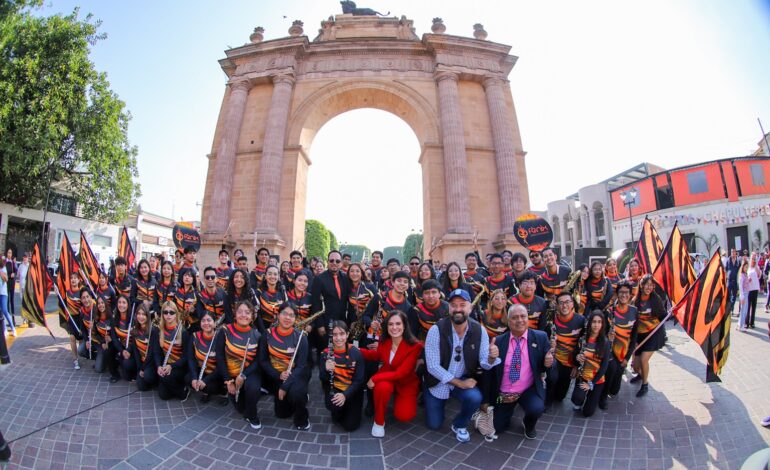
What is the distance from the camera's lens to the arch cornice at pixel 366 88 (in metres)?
19.8

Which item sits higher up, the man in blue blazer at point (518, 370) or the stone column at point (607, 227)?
the stone column at point (607, 227)

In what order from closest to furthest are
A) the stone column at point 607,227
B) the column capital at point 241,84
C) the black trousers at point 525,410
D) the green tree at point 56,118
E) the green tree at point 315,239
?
the black trousers at point 525,410 < the green tree at point 56,118 < the column capital at point 241,84 < the stone column at point 607,227 < the green tree at point 315,239

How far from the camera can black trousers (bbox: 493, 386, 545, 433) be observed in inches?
154

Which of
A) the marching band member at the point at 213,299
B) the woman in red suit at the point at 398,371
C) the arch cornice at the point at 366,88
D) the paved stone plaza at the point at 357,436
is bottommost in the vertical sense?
the paved stone plaza at the point at 357,436

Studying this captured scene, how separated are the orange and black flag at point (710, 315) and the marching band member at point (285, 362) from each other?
546 cm

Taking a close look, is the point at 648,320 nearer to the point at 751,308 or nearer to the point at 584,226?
the point at 751,308

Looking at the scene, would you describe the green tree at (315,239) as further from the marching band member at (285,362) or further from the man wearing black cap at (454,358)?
the man wearing black cap at (454,358)

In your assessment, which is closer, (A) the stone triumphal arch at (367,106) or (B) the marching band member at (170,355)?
(B) the marching band member at (170,355)

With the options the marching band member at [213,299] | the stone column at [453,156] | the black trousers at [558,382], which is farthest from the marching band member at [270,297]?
the stone column at [453,156]

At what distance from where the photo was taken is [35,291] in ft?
22.5

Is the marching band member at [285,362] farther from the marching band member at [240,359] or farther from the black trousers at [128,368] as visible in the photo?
the black trousers at [128,368]

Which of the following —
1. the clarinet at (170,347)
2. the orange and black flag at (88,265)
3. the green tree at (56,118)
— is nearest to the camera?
the clarinet at (170,347)

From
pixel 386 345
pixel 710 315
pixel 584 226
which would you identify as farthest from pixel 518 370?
pixel 584 226

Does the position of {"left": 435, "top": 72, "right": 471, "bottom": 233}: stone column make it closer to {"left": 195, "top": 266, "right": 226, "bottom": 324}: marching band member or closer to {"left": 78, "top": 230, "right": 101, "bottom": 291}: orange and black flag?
{"left": 195, "top": 266, "right": 226, "bottom": 324}: marching band member
